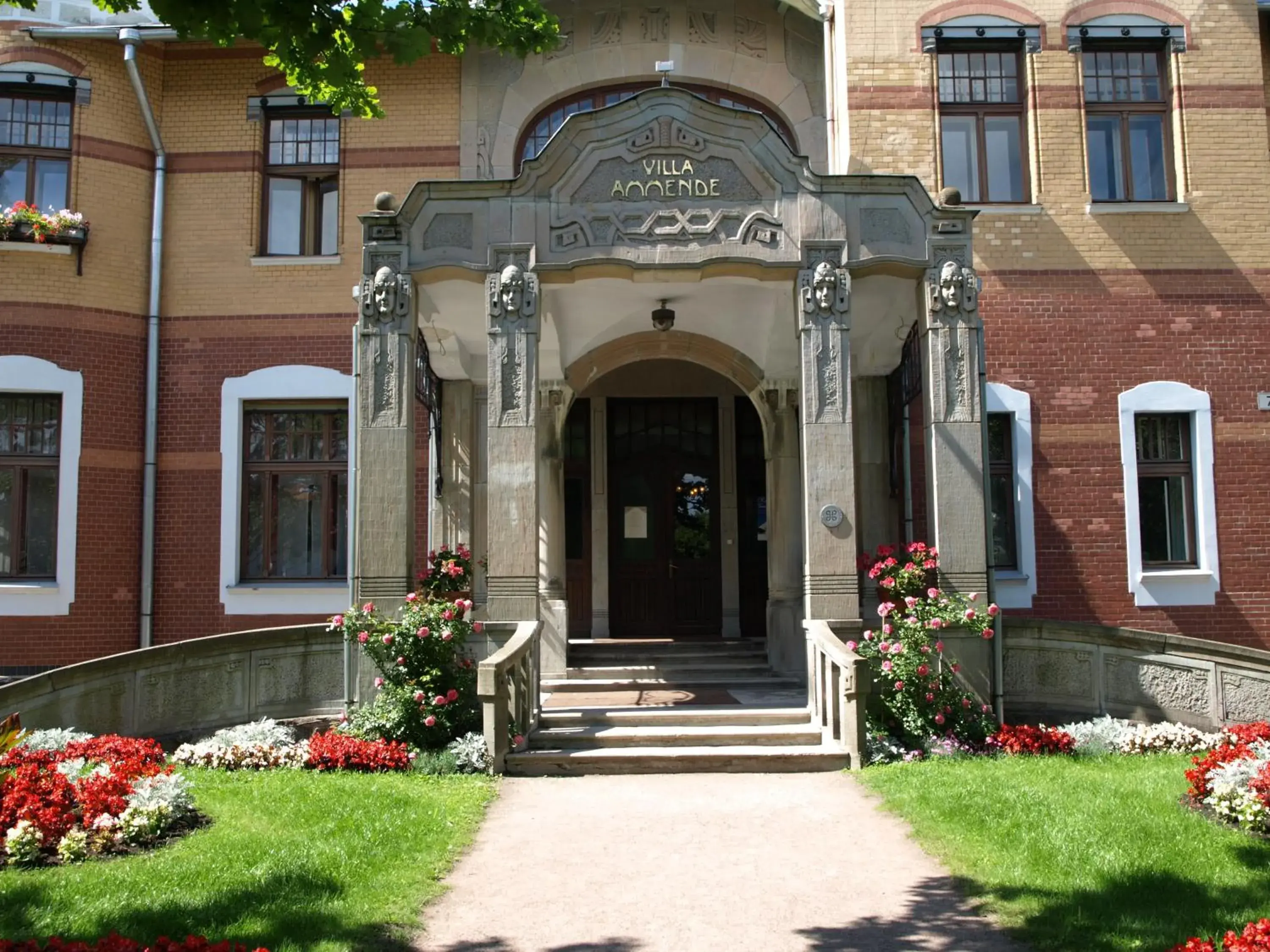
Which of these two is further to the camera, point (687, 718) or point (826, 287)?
point (826, 287)

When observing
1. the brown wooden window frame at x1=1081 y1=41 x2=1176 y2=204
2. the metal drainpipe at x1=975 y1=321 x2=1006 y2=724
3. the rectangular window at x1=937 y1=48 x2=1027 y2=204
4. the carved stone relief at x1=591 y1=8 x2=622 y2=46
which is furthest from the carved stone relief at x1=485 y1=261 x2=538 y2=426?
the brown wooden window frame at x1=1081 y1=41 x2=1176 y2=204

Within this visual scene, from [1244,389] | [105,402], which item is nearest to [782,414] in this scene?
[1244,389]

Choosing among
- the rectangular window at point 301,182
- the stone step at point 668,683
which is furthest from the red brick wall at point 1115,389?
the rectangular window at point 301,182

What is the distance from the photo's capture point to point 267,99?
13500 mm

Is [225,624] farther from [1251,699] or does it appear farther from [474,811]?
[1251,699]

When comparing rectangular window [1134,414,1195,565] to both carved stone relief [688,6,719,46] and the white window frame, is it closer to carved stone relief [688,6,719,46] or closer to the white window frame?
the white window frame

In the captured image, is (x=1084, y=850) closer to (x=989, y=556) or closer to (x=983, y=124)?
(x=989, y=556)

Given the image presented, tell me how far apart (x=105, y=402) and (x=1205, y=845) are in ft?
38.8

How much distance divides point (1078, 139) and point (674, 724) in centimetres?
844

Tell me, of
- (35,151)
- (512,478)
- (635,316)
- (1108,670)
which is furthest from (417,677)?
(35,151)

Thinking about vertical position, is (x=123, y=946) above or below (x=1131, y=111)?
below

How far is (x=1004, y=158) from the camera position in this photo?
1301cm

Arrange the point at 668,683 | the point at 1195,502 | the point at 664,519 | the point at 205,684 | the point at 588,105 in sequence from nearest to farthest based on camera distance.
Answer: the point at 205,684, the point at 668,683, the point at 1195,502, the point at 588,105, the point at 664,519

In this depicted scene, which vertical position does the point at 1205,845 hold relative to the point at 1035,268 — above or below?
below
